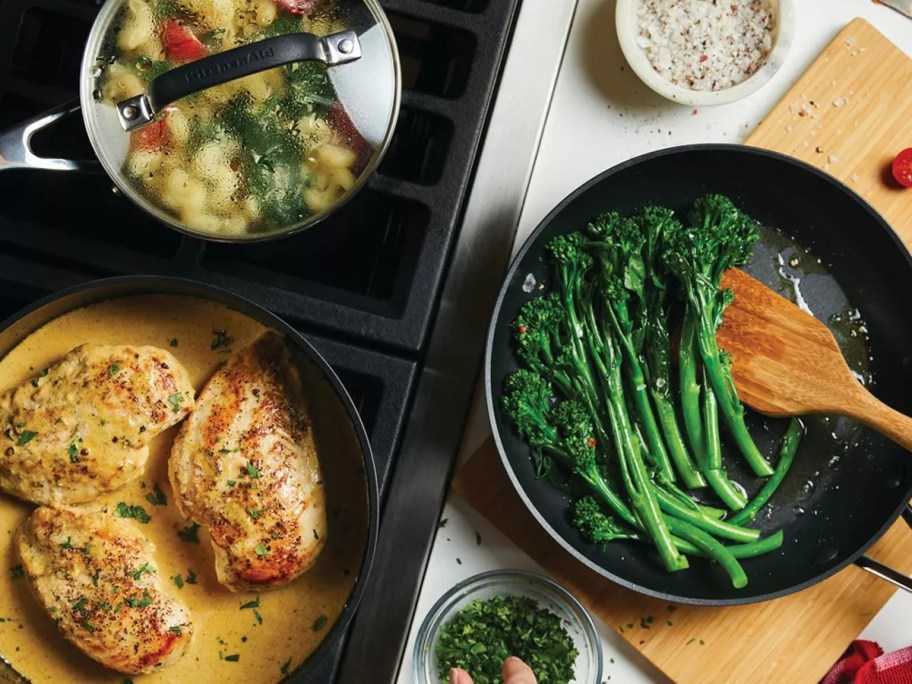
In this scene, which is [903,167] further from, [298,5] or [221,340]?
[221,340]

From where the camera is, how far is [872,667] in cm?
182

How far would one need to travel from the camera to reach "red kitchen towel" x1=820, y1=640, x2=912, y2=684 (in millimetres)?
1810

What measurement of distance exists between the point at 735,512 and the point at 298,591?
33.7 inches

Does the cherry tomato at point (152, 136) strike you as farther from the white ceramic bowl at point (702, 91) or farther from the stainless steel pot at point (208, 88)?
the white ceramic bowl at point (702, 91)

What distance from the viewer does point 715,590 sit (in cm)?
182

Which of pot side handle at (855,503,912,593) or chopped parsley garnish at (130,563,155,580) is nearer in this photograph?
chopped parsley garnish at (130,563,155,580)

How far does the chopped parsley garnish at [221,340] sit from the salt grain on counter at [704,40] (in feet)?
3.17

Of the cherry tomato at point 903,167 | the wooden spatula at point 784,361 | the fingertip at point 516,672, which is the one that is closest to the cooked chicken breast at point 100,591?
the fingertip at point 516,672

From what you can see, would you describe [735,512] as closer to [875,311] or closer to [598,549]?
[598,549]

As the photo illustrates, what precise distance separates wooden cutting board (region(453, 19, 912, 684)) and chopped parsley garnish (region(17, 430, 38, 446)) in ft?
2.50

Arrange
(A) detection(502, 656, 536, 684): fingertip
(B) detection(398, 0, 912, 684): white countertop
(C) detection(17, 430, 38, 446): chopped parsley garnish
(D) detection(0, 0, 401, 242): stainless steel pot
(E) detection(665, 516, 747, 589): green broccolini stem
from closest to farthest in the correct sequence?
(D) detection(0, 0, 401, 242): stainless steel pot → (C) detection(17, 430, 38, 446): chopped parsley garnish → (A) detection(502, 656, 536, 684): fingertip → (E) detection(665, 516, 747, 589): green broccolini stem → (B) detection(398, 0, 912, 684): white countertop

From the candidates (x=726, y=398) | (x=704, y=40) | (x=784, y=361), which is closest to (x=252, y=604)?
(x=726, y=398)

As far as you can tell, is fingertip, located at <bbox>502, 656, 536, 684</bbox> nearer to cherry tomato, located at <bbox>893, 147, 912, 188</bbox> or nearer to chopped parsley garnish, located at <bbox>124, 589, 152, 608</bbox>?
chopped parsley garnish, located at <bbox>124, 589, 152, 608</bbox>

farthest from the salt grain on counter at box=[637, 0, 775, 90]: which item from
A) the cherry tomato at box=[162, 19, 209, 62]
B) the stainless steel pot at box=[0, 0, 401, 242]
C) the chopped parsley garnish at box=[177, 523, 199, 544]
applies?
the chopped parsley garnish at box=[177, 523, 199, 544]
